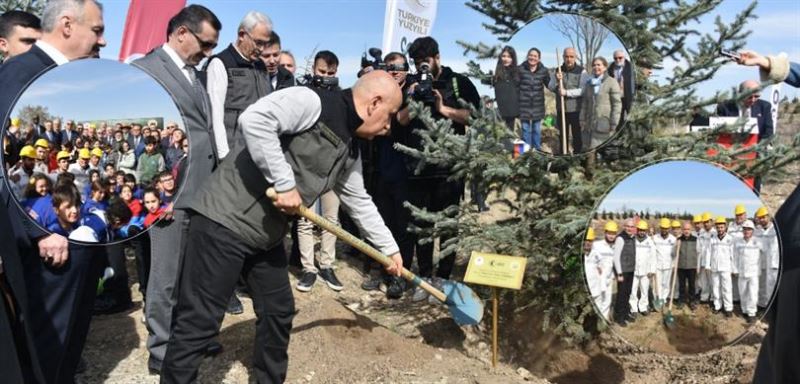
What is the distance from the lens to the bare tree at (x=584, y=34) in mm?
4043

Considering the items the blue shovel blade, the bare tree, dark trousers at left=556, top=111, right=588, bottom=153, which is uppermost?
the bare tree

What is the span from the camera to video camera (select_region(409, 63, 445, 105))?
5020 millimetres

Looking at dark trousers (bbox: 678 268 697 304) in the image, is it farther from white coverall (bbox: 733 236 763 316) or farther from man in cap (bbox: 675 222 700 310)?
white coverall (bbox: 733 236 763 316)

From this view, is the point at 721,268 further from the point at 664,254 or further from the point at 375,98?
the point at 375,98

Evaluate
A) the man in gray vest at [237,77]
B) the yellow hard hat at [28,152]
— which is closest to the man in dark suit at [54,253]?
the yellow hard hat at [28,152]

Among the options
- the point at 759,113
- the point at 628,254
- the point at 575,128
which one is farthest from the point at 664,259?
the point at 759,113

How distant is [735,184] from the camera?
10.3 ft

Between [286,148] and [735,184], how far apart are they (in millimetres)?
2030

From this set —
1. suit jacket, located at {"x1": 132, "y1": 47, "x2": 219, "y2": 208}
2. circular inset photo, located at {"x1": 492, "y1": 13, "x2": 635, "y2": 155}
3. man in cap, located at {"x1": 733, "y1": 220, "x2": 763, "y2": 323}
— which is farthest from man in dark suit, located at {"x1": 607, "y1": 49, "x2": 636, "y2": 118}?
suit jacket, located at {"x1": 132, "y1": 47, "x2": 219, "y2": 208}

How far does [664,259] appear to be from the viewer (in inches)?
125

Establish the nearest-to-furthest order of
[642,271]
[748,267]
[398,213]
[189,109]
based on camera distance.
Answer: [748,267] → [642,271] → [189,109] → [398,213]

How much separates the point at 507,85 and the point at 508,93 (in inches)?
2.1

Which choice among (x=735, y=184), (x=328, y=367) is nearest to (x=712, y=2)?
(x=735, y=184)

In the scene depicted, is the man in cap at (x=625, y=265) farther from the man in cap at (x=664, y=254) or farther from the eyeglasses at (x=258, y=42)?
the eyeglasses at (x=258, y=42)
